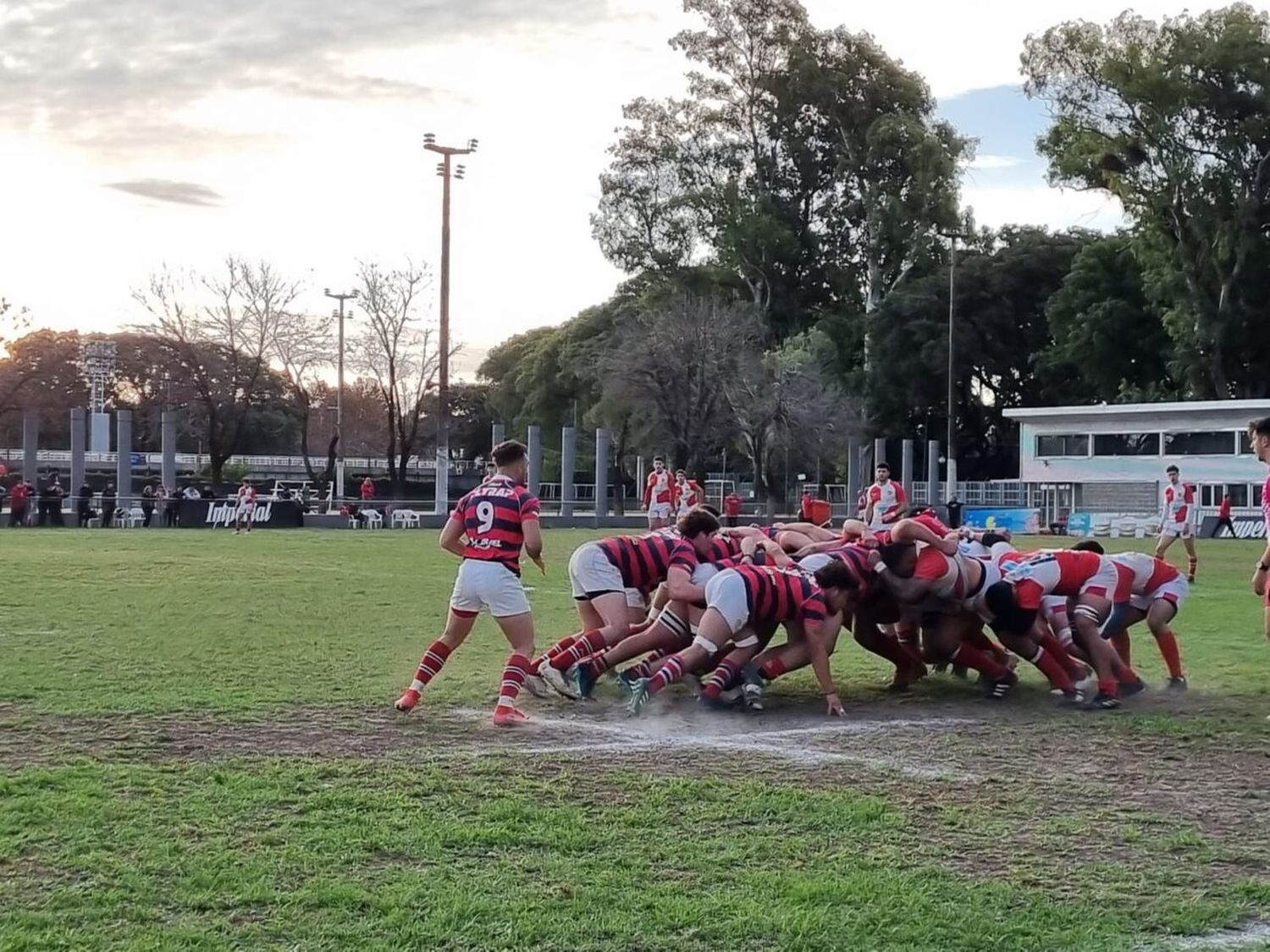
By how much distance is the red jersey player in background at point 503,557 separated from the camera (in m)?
8.72

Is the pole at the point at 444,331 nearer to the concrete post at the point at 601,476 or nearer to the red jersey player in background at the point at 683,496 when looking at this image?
→ the concrete post at the point at 601,476

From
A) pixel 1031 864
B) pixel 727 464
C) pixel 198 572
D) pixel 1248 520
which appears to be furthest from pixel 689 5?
pixel 1031 864

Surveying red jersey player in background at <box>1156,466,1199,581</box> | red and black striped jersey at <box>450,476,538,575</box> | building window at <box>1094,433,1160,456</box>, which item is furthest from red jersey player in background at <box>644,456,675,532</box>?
building window at <box>1094,433,1160,456</box>

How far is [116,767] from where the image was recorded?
712 centimetres

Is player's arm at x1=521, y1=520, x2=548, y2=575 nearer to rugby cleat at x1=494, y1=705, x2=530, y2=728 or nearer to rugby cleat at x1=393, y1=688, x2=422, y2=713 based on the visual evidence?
rugby cleat at x1=494, y1=705, x2=530, y2=728

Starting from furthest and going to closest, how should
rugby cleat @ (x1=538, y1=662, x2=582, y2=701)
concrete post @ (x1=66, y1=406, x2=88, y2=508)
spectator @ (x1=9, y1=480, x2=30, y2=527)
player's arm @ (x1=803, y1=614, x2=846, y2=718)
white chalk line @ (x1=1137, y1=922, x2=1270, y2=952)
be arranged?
concrete post @ (x1=66, y1=406, x2=88, y2=508), spectator @ (x1=9, y1=480, x2=30, y2=527), rugby cleat @ (x1=538, y1=662, x2=582, y2=701), player's arm @ (x1=803, y1=614, x2=846, y2=718), white chalk line @ (x1=1137, y1=922, x2=1270, y2=952)

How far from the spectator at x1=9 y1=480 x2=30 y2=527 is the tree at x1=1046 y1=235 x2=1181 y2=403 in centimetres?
4179

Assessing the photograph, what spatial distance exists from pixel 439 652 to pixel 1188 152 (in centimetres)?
4937

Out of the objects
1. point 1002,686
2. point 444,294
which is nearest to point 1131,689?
point 1002,686

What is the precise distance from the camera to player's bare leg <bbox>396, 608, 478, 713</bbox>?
895 centimetres

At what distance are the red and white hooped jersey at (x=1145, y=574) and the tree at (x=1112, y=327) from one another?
50.4 m

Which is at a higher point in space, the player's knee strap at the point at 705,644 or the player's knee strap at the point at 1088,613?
the player's knee strap at the point at 1088,613

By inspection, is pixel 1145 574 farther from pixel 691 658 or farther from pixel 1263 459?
pixel 691 658

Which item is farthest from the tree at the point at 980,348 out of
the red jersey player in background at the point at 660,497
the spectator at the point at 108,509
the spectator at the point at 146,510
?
the red jersey player in background at the point at 660,497
